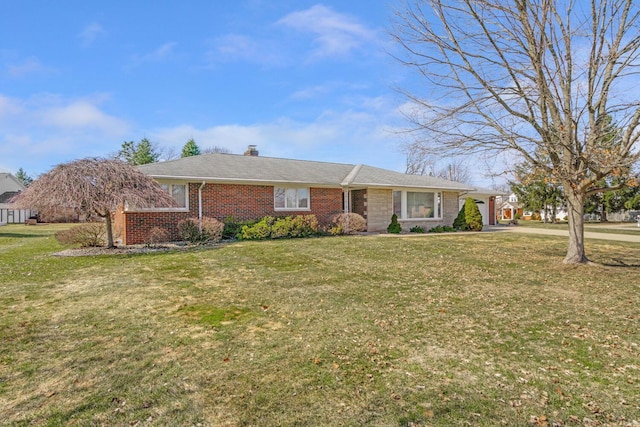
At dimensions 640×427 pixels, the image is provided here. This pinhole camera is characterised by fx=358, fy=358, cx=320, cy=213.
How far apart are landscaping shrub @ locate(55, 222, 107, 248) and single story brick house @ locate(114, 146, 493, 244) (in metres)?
0.93

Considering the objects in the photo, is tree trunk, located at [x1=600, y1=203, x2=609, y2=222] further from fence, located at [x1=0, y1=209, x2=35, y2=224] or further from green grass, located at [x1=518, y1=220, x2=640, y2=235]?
fence, located at [x1=0, y1=209, x2=35, y2=224]

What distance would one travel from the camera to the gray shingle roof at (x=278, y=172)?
14.9 meters

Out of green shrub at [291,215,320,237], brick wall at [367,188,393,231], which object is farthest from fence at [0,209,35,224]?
brick wall at [367,188,393,231]

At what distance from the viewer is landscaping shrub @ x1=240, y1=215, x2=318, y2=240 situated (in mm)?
14844

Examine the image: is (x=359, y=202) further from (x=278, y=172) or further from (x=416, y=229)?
(x=278, y=172)

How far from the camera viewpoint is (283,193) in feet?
55.9

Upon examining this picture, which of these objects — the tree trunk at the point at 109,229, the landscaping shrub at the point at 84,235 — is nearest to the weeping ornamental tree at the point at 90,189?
the tree trunk at the point at 109,229

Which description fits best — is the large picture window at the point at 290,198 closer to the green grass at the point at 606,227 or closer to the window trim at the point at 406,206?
the window trim at the point at 406,206

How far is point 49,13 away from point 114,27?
1.67m

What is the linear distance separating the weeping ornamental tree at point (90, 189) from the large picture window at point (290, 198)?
19.8 feet

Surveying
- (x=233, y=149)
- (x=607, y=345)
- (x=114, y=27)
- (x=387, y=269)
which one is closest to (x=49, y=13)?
(x=114, y=27)

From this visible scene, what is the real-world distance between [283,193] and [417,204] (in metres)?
7.97

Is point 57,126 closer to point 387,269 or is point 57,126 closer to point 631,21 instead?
point 387,269

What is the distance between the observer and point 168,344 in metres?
4.17
